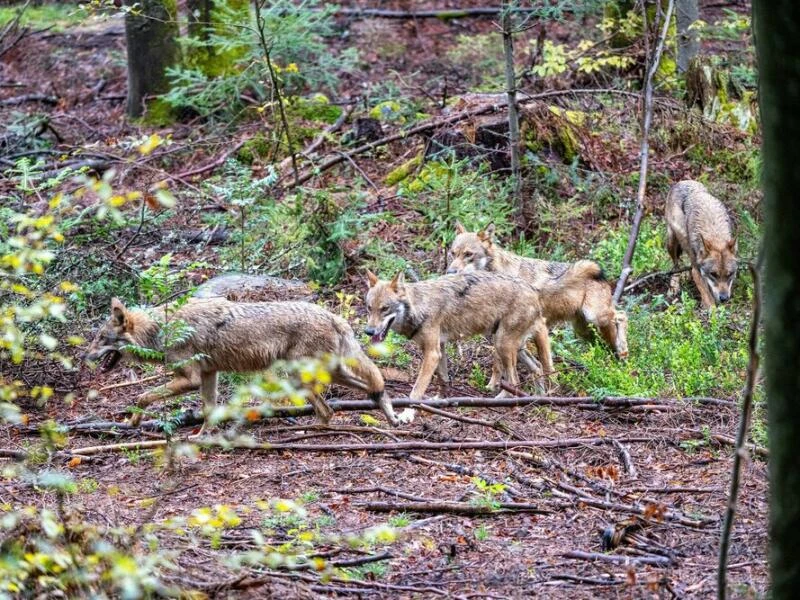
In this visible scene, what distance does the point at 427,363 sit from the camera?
11.2 metres

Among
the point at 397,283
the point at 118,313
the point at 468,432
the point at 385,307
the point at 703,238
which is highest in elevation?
the point at 118,313

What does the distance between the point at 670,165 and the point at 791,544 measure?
14.3m

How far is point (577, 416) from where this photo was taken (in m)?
10.4

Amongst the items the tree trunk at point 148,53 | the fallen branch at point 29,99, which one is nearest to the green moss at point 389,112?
the tree trunk at point 148,53

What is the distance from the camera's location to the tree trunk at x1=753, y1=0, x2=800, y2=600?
4.07 metres

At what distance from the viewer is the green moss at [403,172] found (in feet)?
57.7

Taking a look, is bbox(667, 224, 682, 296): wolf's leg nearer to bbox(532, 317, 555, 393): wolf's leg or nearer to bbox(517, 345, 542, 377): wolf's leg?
bbox(517, 345, 542, 377): wolf's leg

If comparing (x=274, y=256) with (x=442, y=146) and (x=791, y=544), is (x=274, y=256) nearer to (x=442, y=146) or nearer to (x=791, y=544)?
(x=442, y=146)

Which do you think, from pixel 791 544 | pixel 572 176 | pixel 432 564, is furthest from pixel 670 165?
pixel 791 544

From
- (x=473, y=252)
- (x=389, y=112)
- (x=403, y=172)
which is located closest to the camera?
(x=473, y=252)

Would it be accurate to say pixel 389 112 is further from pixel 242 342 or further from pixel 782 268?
pixel 782 268

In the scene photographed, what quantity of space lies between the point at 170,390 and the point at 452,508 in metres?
3.54

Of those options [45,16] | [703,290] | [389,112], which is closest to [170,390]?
[703,290]

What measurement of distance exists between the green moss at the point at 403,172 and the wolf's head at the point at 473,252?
14.2ft
